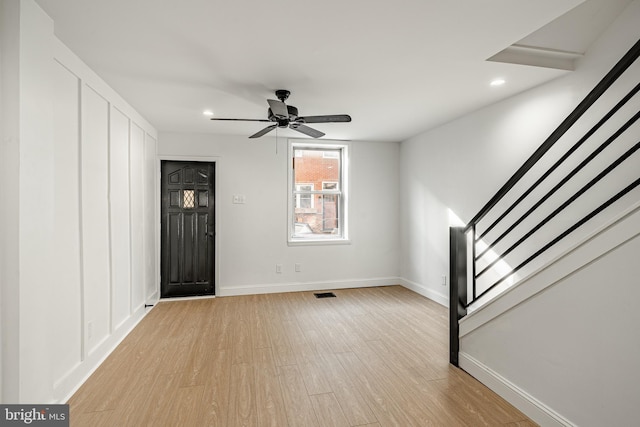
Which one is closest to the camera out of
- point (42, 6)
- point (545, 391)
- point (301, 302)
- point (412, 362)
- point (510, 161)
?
point (42, 6)

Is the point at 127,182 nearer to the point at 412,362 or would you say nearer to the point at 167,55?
the point at 167,55

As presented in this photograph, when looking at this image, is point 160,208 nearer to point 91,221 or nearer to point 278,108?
point 91,221

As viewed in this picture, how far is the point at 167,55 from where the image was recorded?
2334 millimetres

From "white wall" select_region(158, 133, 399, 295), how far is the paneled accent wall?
3.89 ft

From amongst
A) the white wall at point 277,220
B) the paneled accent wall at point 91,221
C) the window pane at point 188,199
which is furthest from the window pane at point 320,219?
the paneled accent wall at point 91,221

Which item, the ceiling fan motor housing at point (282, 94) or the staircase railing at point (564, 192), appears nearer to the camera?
the staircase railing at point (564, 192)

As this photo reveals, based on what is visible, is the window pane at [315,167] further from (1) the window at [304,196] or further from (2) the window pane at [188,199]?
(2) the window pane at [188,199]

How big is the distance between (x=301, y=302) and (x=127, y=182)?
2641 mm

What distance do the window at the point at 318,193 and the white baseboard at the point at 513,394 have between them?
297cm

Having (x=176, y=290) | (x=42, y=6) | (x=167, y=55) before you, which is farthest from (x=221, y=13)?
(x=176, y=290)

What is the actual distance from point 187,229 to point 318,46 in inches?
137

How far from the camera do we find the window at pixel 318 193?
5270 millimetres

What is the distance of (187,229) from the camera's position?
473cm

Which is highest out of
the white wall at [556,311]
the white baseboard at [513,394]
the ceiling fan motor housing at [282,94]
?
the ceiling fan motor housing at [282,94]
